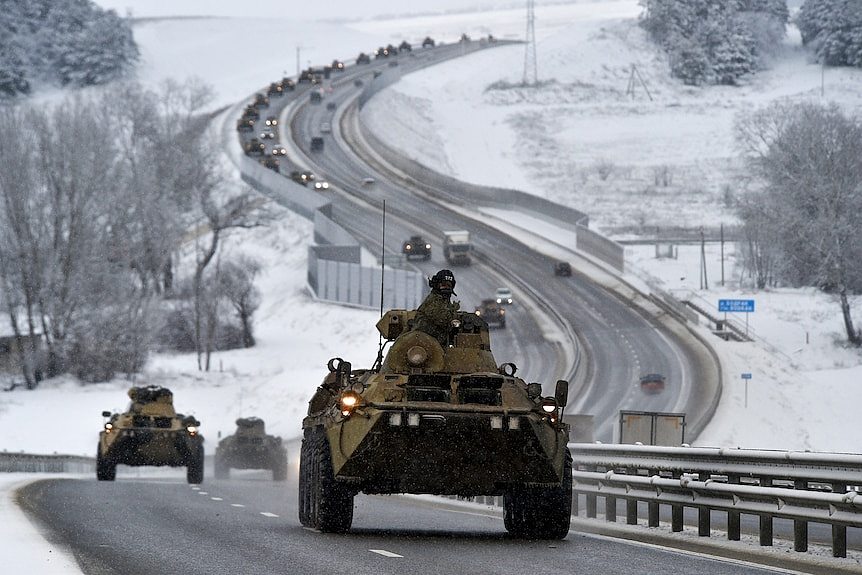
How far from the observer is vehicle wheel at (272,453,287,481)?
4078 cm

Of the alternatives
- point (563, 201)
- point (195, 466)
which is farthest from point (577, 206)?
point (195, 466)

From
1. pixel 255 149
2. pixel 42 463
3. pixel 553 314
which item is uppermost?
pixel 255 149

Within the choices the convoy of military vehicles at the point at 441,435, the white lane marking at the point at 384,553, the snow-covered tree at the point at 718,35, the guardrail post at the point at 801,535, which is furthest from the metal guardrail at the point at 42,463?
the snow-covered tree at the point at 718,35

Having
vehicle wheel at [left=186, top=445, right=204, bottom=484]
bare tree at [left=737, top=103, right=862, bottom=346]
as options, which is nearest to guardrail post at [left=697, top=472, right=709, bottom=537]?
vehicle wheel at [left=186, top=445, right=204, bottom=484]

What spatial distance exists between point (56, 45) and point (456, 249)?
97702mm

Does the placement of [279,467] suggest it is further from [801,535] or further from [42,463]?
[801,535]

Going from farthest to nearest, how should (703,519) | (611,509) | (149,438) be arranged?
(149,438)
(611,509)
(703,519)

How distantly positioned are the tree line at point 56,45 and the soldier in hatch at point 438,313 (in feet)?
515

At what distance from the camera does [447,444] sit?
16.5m

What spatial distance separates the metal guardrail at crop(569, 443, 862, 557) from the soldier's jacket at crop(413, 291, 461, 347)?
3.08 meters

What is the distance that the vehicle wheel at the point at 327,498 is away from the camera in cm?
1684

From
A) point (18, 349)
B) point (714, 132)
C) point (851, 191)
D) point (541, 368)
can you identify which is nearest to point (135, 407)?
point (541, 368)

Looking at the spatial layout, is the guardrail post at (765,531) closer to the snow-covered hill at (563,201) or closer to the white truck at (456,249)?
the snow-covered hill at (563,201)

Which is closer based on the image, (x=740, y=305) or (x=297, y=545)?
(x=297, y=545)
